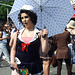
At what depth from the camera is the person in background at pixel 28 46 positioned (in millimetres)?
3254

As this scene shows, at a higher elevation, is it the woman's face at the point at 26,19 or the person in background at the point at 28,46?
the woman's face at the point at 26,19

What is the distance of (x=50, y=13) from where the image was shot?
12.9 feet

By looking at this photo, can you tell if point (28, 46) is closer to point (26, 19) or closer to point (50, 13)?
point (26, 19)

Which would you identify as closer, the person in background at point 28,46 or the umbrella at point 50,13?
the person in background at point 28,46

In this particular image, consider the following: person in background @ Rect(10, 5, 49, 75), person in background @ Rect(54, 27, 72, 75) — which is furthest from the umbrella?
person in background @ Rect(54, 27, 72, 75)

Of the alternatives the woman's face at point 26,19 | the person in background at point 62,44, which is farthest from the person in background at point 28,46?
the person in background at point 62,44

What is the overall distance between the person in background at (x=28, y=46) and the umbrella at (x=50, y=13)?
0.52 meters

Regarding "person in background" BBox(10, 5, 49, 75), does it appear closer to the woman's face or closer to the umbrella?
the woman's face

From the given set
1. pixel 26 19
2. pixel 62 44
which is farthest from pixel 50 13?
pixel 62 44

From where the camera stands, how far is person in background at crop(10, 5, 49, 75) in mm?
3254

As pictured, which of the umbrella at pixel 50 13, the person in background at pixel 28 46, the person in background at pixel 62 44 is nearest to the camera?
the person in background at pixel 28 46

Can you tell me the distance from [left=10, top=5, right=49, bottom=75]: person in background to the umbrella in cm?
52

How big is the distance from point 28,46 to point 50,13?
957 millimetres

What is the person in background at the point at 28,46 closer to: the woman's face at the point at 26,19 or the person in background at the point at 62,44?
the woman's face at the point at 26,19
